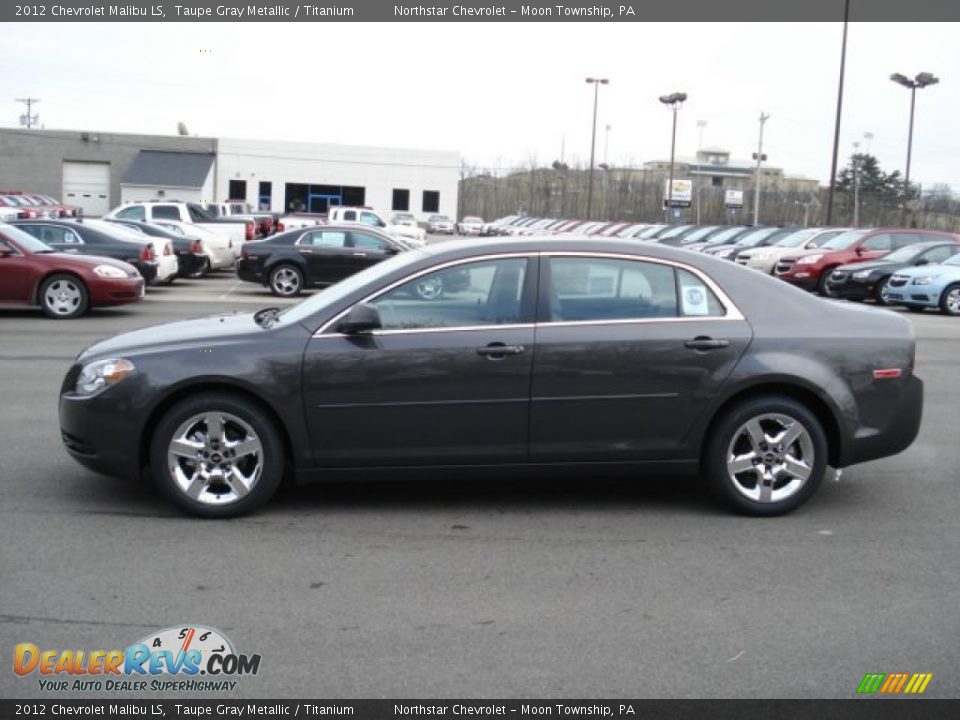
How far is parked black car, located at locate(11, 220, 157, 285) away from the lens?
19719 mm

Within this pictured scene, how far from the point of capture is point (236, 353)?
5.90m

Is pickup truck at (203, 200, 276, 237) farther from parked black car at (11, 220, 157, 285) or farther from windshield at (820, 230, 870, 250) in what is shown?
windshield at (820, 230, 870, 250)

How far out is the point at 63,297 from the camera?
640 inches

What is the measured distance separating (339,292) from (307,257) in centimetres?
1574

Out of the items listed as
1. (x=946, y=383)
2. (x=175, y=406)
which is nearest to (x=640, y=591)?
(x=175, y=406)

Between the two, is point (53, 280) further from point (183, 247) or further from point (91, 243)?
point (183, 247)

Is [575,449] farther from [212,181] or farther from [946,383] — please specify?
[212,181]

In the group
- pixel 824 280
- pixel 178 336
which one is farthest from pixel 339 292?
pixel 824 280

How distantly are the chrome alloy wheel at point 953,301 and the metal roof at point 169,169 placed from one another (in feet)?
166

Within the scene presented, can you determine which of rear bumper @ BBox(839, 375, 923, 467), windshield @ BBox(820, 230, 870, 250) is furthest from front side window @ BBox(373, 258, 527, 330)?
windshield @ BBox(820, 230, 870, 250)

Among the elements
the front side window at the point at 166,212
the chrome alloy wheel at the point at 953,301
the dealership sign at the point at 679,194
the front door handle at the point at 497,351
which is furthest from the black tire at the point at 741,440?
the dealership sign at the point at 679,194

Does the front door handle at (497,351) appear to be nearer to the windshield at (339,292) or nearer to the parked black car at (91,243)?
the windshield at (339,292)

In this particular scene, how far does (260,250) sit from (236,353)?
642 inches
